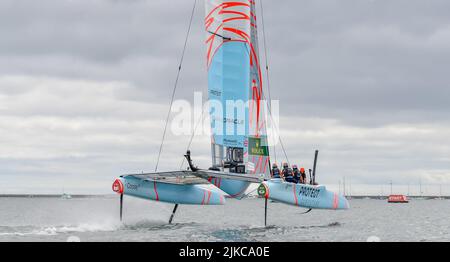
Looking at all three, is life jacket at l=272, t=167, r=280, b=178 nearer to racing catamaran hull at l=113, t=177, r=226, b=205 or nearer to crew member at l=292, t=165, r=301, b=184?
crew member at l=292, t=165, r=301, b=184

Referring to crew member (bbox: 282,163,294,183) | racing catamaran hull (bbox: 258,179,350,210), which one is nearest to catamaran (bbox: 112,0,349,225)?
racing catamaran hull (bbox: 258,179,350,210)

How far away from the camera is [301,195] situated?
961 inches

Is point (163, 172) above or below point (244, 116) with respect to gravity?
below

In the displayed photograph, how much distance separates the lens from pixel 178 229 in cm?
2498

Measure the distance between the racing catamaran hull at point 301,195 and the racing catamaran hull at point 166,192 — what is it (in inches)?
154

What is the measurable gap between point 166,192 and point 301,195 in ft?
16.7

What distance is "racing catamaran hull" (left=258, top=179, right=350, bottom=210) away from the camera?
22906 millimetres

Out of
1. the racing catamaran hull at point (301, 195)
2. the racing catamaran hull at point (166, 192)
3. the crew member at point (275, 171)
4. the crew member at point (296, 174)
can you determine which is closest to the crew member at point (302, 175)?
the crew member at point (296, 174)

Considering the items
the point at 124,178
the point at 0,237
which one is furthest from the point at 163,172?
the point at 0,237

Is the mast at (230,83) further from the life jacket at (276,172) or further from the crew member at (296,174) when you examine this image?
the crew member at (296,174)

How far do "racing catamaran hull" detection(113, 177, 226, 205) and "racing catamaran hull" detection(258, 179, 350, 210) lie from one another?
392 centimetres

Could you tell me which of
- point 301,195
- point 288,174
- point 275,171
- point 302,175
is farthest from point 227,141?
point 302,175
